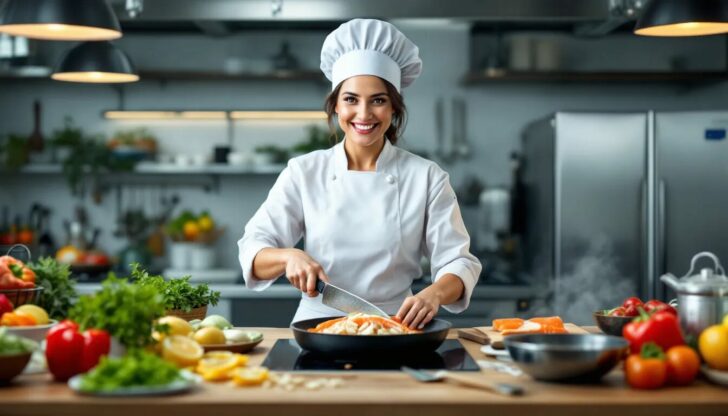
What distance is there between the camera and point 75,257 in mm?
5152

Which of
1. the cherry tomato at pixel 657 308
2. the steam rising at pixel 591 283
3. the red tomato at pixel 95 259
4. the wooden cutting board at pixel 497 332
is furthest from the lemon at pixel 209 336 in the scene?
the red tomato at pixel 95 259

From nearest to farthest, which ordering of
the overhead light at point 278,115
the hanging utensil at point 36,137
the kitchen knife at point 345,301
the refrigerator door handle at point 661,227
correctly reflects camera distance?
the kitchen knife at point 345,301 → the refrigerator door handle at point 661,227 → the overhead light at point 278,115 → the hanging utensil at point 36,137

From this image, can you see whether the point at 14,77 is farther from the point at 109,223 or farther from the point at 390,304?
the point at 390,304

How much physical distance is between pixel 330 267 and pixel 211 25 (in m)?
2.76

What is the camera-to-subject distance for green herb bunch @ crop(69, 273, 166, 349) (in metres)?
1.83

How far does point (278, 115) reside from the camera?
17.9 ft

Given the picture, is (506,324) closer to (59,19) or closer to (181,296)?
(181,296)

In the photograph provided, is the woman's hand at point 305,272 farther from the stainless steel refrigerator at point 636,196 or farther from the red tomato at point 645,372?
the stainless steel refrigerator at point 636,196

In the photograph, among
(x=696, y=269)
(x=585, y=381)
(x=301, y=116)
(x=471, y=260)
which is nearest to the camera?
(x=585, y=381)

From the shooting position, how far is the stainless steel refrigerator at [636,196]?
4.52 m

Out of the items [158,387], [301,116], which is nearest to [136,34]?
[301,116]

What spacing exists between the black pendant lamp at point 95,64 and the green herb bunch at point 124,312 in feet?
6.16

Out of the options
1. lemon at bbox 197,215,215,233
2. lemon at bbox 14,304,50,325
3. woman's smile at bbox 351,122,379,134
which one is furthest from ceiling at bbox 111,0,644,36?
lemon at bbox 14,304,50,325

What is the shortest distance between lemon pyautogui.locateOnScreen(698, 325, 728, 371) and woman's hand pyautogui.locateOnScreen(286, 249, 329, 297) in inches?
36.2
